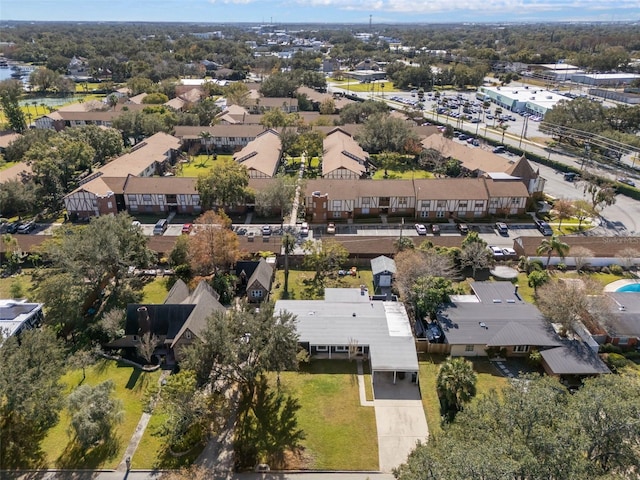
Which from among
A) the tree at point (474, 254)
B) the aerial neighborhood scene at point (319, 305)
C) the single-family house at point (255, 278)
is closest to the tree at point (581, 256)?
the aerial neighborhood scene at point (319, 305)

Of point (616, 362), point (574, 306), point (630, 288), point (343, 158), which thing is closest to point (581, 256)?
point (630, 288)

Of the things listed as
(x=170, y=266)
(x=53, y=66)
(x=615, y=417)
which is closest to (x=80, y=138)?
(x=170, y=266)

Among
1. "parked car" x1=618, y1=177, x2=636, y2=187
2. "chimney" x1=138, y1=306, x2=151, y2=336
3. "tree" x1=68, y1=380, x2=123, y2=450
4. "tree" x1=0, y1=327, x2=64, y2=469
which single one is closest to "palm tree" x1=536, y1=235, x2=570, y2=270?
"parked car" x1=618, y1=177, x2=636, y2=187

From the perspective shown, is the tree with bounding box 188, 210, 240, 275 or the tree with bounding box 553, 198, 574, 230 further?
the tree with bounding box 553, 198, 574, 230

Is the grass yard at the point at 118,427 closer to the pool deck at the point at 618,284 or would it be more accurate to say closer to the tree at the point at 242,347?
the tree at the point at 242,347

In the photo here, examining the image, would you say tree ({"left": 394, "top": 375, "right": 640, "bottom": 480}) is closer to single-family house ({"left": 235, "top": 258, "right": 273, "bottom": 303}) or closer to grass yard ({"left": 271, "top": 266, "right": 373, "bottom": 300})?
grass yard ({"left": 271, "top": 266, "right": 373, "bottom": 300})

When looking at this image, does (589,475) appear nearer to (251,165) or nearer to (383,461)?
(383,461)
